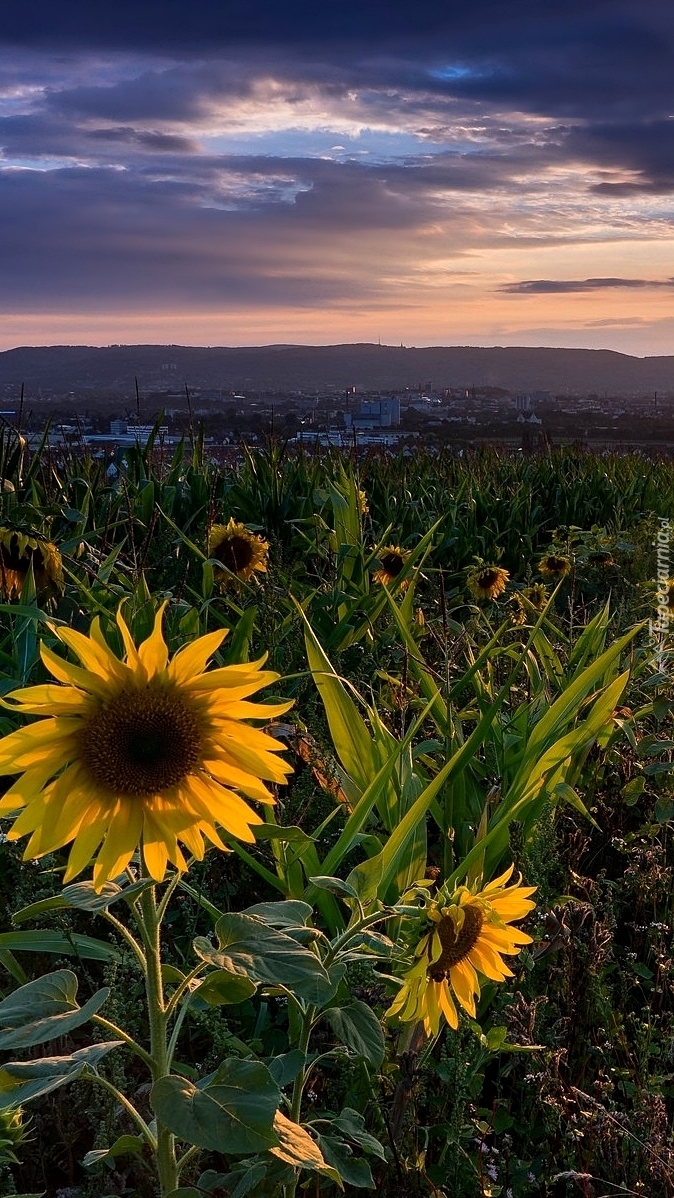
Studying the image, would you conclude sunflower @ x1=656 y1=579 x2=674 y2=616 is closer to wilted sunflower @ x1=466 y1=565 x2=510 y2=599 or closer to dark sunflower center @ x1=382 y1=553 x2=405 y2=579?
wilted sunflower @ x1=466 y1=565 x2=510 y2=599

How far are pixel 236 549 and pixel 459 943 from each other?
8.48 ft

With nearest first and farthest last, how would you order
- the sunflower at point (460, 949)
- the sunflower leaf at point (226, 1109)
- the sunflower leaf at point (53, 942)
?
1. the sunflower leaf at point (226, 1109)
2. the sunflower at point (460, 949)
3. the sunflower leaf at point (53, 942)

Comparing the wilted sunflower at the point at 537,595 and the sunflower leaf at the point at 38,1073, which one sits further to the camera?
the wilted sunflower at the point at 537,595

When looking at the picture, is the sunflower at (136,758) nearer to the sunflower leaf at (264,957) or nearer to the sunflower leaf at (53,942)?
the sunflower leaf at (264,957)

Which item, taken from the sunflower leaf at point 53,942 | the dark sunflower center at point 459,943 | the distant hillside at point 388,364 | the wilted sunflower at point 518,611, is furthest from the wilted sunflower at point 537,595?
the distant hillside at point 388,364

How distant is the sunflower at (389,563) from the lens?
4.29 m

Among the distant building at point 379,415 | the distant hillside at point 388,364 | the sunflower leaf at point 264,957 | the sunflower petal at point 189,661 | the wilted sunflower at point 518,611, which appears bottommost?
the wilted sunflower at point 518,611

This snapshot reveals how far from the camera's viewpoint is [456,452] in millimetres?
10352

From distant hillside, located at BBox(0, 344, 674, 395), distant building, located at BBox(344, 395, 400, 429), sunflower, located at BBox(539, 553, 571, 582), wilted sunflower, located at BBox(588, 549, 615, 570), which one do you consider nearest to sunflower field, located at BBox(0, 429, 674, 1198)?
sunflower, located at BBox(539, 553, 571, 582)

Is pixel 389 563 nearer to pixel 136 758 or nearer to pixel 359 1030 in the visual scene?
pixel 359 1030

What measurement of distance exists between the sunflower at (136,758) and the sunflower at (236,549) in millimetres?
2733

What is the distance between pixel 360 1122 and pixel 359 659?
2.22 metres

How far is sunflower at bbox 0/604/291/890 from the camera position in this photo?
1.02 metres

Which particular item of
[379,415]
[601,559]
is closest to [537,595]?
[601,559]
